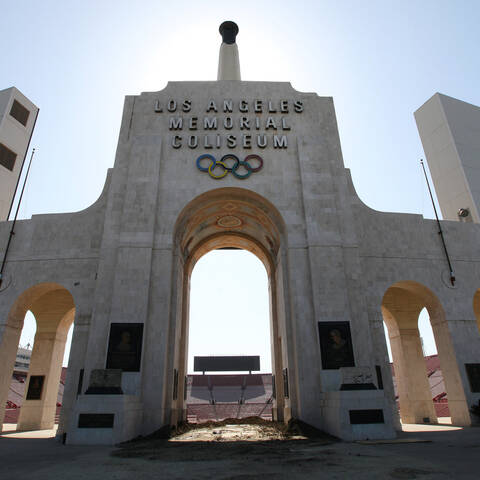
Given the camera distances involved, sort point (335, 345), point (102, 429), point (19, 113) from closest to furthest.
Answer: point (102, 429), point (335, 345), point (19, 113)

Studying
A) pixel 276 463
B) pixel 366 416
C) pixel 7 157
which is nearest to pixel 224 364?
pixel 7 157

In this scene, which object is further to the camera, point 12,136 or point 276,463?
point 12,136

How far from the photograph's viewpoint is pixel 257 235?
25906mm

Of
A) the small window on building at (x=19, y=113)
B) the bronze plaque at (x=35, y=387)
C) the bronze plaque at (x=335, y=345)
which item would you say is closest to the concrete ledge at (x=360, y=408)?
the bronze plaque at (x=335, y=345)

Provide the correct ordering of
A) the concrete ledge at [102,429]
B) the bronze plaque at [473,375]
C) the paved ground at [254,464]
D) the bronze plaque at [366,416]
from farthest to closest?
the bronze plaque at [473,375] → the bronze plaque at [366,416] → the concrete ledge at [102,429] → the paved ground at [254,464]

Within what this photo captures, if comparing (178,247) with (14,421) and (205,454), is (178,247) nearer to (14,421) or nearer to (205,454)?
(205,454)

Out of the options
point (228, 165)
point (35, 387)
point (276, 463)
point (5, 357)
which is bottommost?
point (276, 463)

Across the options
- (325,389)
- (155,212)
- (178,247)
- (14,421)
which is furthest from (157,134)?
(14,421)

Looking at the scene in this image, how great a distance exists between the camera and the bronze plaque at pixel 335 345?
1758 centimetres

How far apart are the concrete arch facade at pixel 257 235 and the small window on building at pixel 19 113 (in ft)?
42.5

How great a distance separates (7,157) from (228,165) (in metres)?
19.3

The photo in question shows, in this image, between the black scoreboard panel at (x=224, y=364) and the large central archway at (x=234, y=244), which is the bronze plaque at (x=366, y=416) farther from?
the black scoreboard panel at (x=224, y=364)

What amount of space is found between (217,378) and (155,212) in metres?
41.6

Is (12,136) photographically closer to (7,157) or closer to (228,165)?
(7,157)
